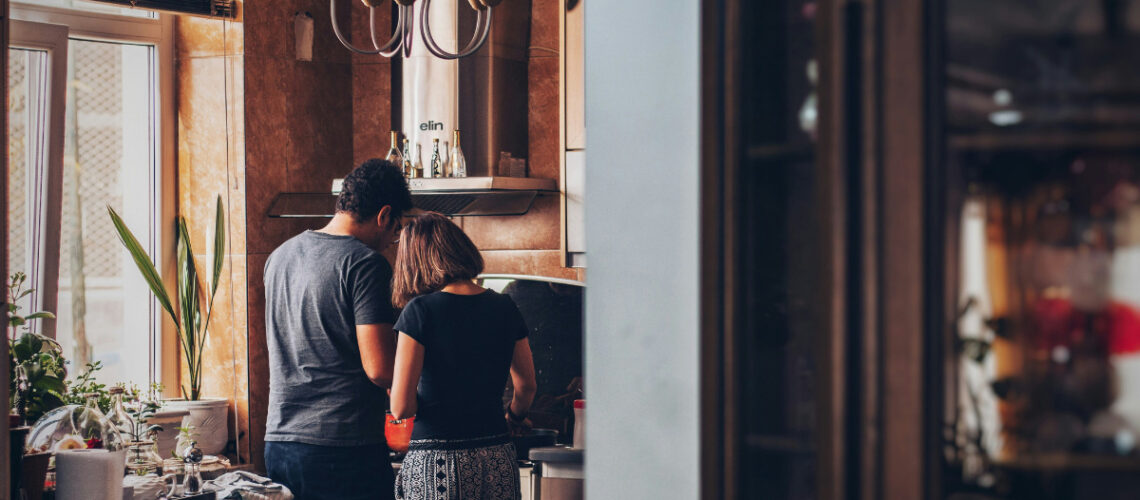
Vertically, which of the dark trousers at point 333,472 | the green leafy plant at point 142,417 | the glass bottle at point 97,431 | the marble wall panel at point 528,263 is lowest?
the dark trousers at point 333,472

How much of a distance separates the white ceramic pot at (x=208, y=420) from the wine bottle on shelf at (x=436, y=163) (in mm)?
1172

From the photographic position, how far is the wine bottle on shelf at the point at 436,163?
3721 millimetres

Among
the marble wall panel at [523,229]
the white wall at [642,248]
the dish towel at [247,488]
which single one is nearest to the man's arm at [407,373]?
the dish towel at [247,488]

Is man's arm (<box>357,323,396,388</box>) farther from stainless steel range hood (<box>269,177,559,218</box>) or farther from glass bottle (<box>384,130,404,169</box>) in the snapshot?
glass bottle (<box>384,130,404,169</box>)

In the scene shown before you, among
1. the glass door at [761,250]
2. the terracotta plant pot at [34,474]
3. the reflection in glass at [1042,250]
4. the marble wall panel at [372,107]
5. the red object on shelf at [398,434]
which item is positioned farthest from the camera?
the marble wall panel at [372,107]

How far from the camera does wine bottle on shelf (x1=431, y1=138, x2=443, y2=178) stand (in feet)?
12.2

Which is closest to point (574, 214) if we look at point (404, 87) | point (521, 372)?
point (404, 87)

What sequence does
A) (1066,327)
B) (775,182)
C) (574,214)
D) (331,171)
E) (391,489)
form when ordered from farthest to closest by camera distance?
(331,171) < (574,214) < (391,489) < (775,182) < (1066,327)

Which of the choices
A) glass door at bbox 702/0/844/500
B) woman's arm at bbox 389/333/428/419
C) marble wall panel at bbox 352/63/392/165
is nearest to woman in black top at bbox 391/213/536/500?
woman's arm at bbox 389/333/428/419

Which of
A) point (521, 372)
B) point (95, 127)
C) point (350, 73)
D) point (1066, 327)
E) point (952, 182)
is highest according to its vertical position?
point (350, 73)

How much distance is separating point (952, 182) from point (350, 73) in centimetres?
358

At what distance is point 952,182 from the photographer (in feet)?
3.43

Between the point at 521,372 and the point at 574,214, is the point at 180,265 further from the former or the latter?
the point at 521,372

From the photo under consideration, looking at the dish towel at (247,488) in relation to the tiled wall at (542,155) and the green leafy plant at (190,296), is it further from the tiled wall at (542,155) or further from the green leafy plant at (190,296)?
the tiled wall at (542,155)
